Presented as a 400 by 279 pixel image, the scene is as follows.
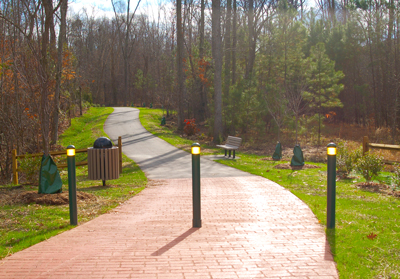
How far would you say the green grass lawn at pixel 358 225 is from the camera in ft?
13.3

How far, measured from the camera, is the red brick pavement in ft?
12.9

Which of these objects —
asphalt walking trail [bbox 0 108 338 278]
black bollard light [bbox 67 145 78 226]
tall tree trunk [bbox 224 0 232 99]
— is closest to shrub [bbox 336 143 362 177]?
asphalt walking trail [bbox 0 108 338 278]

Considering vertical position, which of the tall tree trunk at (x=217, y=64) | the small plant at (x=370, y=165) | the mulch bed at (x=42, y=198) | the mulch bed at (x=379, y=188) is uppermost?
the tall tree trunk at (x=217, y=64)

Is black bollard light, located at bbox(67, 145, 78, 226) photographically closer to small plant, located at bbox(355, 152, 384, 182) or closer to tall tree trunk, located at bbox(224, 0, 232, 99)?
small plant, located at bbox(355, 152, 384, 182)

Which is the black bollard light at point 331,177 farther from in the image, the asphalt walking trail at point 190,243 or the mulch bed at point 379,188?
the mulch bed at point 379,188

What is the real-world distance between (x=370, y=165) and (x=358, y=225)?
4.41m

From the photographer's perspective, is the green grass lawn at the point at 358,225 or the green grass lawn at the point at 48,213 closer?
the green grass lawn at the point at 358,225

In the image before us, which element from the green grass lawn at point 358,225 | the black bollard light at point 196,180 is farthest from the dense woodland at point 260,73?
the black bollard light at point 196,180

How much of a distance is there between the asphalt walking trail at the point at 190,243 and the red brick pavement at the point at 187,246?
0.04ft

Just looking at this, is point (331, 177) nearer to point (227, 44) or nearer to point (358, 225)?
point (358, 225)

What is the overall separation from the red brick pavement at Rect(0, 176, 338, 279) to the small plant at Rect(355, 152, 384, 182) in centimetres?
331

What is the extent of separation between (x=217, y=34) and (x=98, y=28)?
4632 cm

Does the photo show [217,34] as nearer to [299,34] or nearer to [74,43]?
[299,34]

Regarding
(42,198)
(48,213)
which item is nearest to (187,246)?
Result: (48,213)
